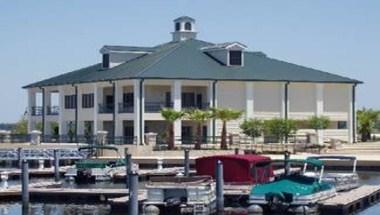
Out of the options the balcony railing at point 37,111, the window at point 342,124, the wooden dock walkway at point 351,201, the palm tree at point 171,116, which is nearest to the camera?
the wooden dock walkway at point 351,201

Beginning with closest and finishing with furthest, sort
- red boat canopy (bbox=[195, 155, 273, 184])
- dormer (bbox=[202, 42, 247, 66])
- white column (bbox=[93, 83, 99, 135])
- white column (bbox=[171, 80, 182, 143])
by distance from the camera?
1. red boat canopy (bbox=[195, 155, 273, 184])
2. white column (bbox=[171, 80, 182, 143])
3. white column (bbox=[93, 83, 99, 135])
4. dormer (bbox=[202, 42, 247, 66])

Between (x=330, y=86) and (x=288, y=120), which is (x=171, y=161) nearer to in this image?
(x=288, y=120)

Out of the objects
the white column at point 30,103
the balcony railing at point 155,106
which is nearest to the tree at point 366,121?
the balcony railing at point 155,106

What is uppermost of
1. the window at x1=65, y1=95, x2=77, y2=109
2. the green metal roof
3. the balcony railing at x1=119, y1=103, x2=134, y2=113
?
the green metal roof

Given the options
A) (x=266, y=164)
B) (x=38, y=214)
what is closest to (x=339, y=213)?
(x=266, y=164)

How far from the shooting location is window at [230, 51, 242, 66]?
84.1 meters

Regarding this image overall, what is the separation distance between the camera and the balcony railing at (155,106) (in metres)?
79.2

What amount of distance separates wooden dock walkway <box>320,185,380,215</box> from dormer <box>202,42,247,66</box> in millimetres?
41243

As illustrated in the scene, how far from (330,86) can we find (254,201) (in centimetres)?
5168

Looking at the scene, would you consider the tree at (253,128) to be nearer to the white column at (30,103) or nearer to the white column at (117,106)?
the white column at (117,106)

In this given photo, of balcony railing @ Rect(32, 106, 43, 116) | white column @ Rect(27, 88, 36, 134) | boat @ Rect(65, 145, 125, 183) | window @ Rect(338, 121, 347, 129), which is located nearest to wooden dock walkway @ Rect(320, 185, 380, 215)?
boat @ Rect(65, 145, 125, 183)

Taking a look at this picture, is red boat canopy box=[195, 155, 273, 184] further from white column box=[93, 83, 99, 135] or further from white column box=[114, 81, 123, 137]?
white column box=[93, 83, 99, 135]

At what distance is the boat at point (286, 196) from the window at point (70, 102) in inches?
2109

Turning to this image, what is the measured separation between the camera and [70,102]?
3531 inches
